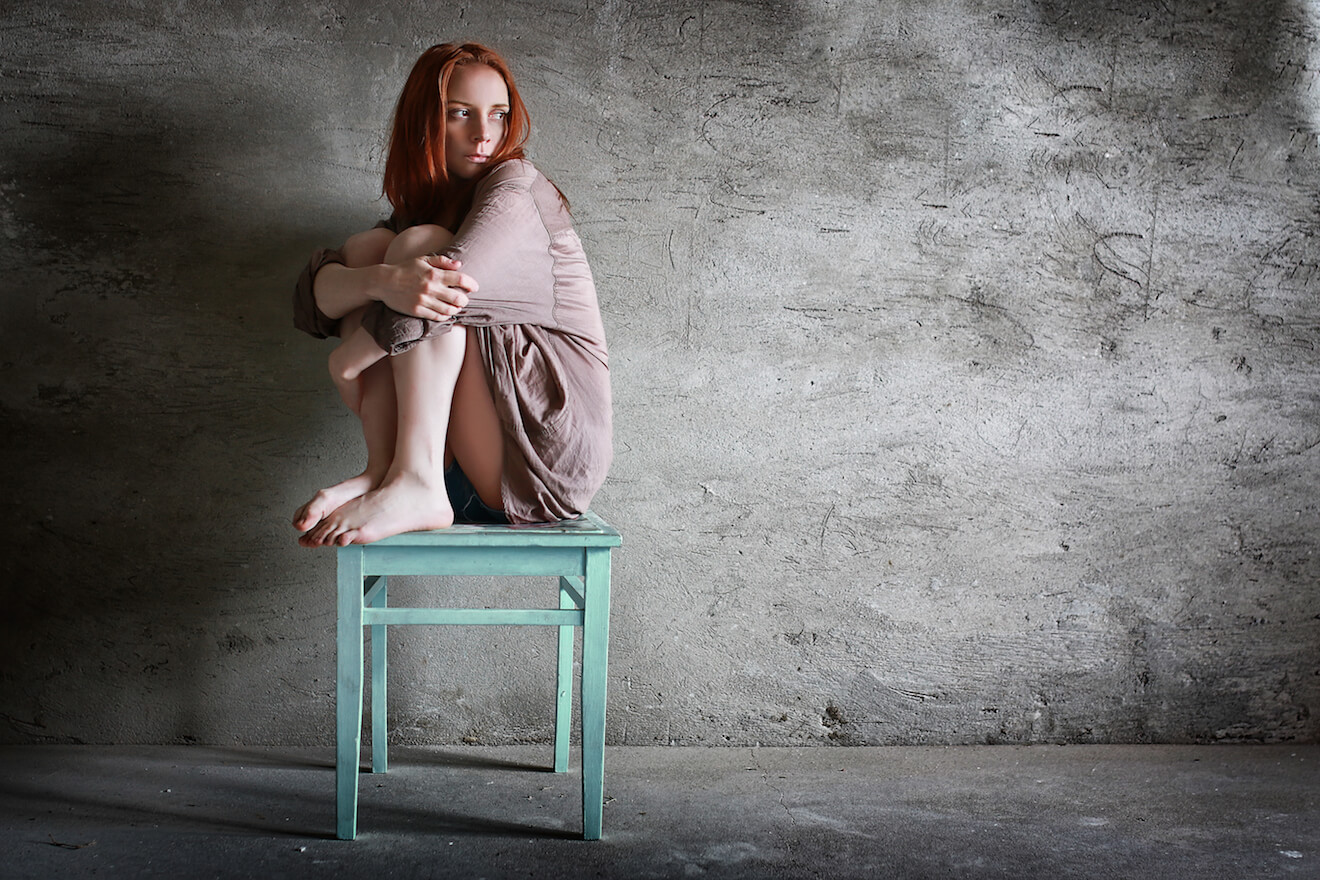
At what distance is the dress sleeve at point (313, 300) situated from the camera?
5.64 feet

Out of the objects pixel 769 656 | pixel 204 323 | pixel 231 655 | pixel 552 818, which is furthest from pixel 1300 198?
pixel 231 655

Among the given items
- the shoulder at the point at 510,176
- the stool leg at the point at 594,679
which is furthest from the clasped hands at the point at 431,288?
the stool leg at the point at 594,679

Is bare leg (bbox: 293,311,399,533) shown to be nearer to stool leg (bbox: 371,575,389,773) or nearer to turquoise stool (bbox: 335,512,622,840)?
turquoise stool (bbox: 335,512,622,840)

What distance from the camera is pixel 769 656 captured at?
2078 mm

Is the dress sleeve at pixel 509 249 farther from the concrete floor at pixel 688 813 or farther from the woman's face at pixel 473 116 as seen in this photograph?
the concrete floor at pixel 688 813

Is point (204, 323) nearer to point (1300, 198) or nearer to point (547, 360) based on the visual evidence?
point (547, 360)

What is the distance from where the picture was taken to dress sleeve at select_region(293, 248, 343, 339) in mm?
1718

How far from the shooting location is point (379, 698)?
1899 mm

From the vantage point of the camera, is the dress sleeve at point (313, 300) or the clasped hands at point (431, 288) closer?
the clasped hands at point (431, 288)

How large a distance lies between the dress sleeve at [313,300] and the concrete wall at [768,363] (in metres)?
0.26

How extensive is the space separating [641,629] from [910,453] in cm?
71

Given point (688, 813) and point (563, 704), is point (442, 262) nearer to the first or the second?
point (563, 704)

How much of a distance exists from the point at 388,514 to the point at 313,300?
0.49 meters

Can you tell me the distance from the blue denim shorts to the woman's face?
0.57 meters
